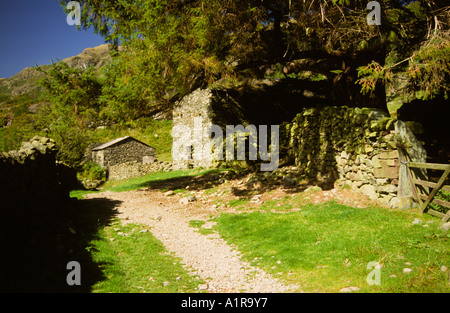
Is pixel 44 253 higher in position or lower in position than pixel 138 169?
lower

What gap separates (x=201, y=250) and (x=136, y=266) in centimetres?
163

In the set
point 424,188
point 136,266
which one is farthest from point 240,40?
point 136,266

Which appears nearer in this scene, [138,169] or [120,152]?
[138,169]

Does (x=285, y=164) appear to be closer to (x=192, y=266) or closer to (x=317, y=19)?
(x=317, y=19)

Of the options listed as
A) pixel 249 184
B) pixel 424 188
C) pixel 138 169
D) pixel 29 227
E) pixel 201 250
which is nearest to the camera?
pixel 29 227

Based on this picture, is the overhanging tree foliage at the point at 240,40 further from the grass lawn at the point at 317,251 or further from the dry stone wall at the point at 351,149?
the grass lawn at the point at 317,251

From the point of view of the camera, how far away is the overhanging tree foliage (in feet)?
32.2

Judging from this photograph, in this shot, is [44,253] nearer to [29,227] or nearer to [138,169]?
[29,227]

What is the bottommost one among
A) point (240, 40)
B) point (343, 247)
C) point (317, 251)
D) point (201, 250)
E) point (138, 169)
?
point (201, 250)

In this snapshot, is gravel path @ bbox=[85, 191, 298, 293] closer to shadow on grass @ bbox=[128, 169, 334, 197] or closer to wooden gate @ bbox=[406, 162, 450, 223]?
shadow on grass @ bbox=[128, 169, 334, 197]

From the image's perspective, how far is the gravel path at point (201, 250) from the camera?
15.9ft

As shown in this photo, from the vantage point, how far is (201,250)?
6680mm

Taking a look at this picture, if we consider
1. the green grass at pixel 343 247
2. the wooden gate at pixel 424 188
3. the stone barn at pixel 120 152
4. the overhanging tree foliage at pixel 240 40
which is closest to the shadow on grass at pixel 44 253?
the green grass at pixel 343 247

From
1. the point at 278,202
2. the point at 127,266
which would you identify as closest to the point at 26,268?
the point at 127,266
